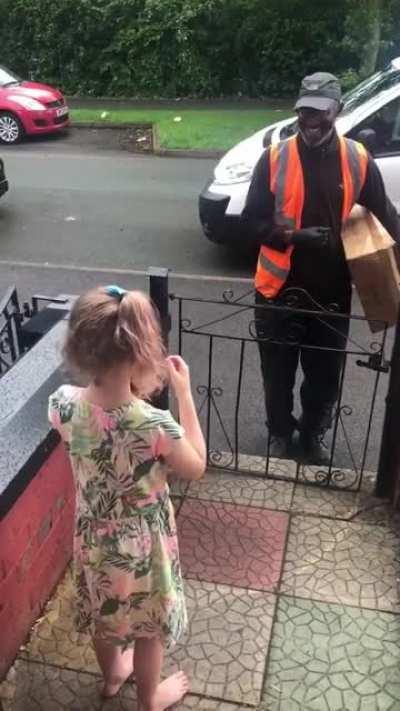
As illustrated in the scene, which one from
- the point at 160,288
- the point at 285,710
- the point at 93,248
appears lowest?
the point at 93,248

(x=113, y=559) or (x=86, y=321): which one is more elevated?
(x=86, y=321)

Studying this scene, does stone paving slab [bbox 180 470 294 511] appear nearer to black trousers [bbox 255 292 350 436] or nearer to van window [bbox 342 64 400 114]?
black trousers [bbox 255 292 350 436]

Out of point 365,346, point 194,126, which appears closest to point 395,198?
point 365,346

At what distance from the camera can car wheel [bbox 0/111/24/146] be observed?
42.9 ft

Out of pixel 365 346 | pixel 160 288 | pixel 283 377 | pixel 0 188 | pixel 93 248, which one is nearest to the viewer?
pixel 160 288

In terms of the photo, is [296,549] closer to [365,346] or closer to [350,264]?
[350,264]

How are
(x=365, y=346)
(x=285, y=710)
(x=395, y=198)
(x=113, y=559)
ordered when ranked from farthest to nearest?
(x=395, y=198) < (x=365, y=346) < (x=285, y=710) < (x=113, y=559)

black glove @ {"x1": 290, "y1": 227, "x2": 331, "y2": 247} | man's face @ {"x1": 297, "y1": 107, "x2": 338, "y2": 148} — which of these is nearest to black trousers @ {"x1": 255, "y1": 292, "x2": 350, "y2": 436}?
black glove @ {"x1": 290, "y1": 227, "x2": 331, "y2": 247}

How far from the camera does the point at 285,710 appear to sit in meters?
2.51

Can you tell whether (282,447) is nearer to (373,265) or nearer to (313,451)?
(313,451)

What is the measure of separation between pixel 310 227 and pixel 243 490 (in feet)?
4.39

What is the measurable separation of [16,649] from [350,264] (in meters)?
2.14

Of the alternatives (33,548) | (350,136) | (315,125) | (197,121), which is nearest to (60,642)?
(33,548)

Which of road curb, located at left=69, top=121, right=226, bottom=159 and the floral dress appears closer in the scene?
the floral dress
